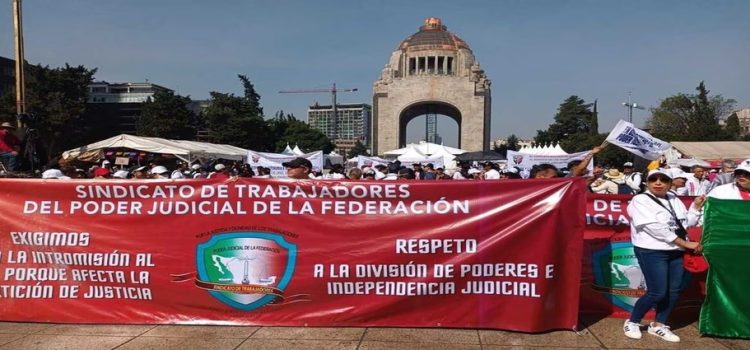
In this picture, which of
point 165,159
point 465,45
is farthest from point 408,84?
point 165,159

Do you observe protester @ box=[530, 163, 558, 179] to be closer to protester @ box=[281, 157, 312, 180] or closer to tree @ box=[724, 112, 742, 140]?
protester @ box=[281, 157, 312, 180]

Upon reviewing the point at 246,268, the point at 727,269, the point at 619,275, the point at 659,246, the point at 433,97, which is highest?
the point at 433,97

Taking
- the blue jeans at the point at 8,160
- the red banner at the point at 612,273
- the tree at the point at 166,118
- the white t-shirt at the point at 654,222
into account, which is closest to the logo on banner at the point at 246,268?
the red banner at the point at 612,273

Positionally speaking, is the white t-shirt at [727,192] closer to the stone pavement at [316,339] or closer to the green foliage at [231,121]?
the stone pavement at [316,339]

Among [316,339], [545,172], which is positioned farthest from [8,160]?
[545,172]

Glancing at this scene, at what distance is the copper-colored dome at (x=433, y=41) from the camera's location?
81.2 metres

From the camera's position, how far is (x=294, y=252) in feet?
16.1

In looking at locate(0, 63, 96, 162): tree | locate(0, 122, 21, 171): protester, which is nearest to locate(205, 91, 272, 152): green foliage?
locate(0, 63, 96, 162): tree

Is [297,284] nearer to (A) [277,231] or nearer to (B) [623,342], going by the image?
(A) [277,231]

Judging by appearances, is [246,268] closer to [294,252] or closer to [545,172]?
[294,252]

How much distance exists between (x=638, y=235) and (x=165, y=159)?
83.5 feet

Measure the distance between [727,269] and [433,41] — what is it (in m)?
80.5

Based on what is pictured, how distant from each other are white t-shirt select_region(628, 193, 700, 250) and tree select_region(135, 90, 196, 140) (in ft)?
203

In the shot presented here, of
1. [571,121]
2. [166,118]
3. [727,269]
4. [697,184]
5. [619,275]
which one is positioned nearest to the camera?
[727,269]
